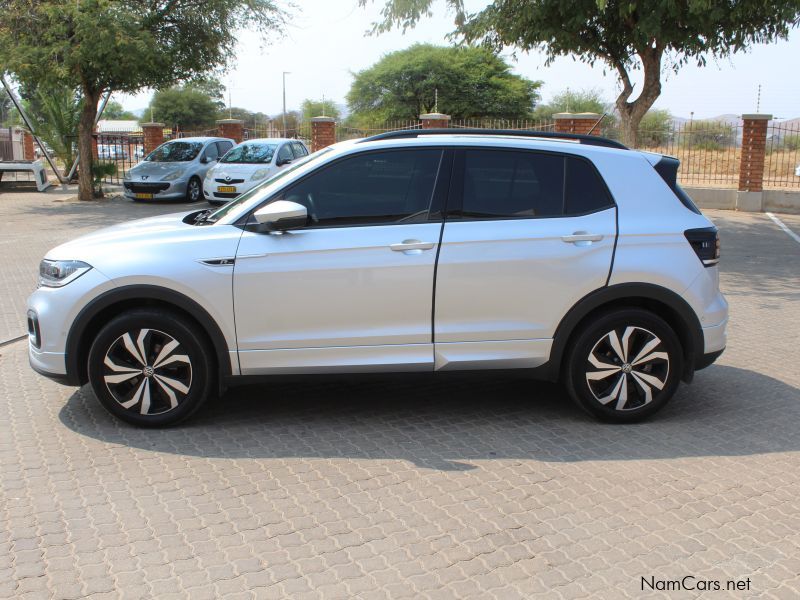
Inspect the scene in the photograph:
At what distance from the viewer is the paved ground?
140 inches

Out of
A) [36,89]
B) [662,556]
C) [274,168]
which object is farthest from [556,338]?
[36,89]

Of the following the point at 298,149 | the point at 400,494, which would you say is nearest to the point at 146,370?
the point at 400,494

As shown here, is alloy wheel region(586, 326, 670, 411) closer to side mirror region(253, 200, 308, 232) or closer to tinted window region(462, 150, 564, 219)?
tinted window region(462, 150, 564, 219)

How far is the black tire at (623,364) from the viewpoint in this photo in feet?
17.2

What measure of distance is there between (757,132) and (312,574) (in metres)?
20.3

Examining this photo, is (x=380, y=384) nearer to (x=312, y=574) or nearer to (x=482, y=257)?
(x=482, y=257)

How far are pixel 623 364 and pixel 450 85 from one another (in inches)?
2022

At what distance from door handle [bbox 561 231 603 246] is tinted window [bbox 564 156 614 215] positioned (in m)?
0.16

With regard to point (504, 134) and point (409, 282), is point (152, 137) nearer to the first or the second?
A: point (504, 134)

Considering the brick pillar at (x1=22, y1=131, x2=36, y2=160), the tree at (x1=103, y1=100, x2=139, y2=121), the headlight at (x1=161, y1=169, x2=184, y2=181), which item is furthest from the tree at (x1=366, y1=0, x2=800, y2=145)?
the tree at (x1=103, y1=100, x2=139, y2=121)

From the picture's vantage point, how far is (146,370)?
5.08 m

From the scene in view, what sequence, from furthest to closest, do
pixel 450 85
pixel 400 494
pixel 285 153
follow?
pixel 450 85, pixel 285 153, pixel 400 494

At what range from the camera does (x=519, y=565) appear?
364 cm

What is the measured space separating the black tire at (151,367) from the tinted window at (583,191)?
2.44m
